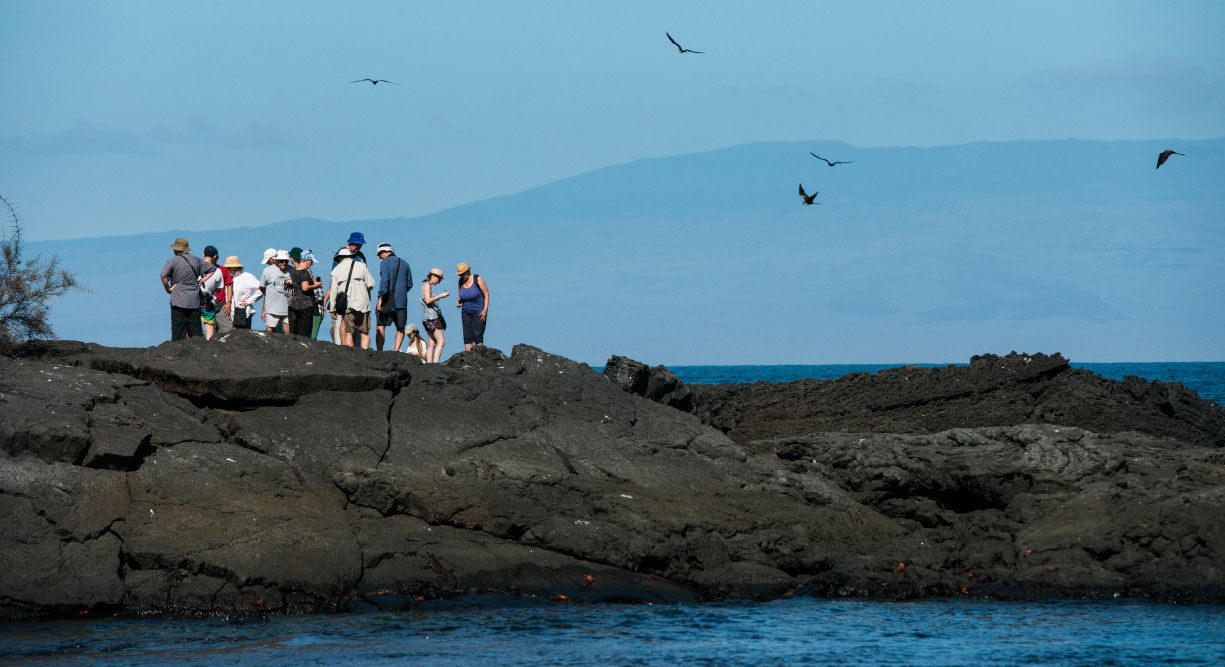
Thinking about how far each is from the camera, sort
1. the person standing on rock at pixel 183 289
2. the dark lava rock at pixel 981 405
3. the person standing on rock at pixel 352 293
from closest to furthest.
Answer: the person standing on rock at pixel 183 289 < the person standing on rock at pixel 352 293 < the dark lava rock at pixel 981 405

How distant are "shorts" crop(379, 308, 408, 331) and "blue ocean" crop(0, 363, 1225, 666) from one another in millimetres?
6681

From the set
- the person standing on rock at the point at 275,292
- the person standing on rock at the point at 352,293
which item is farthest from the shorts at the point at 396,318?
the person standing on rock at the point at 275,292

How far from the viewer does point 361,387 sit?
1417cm

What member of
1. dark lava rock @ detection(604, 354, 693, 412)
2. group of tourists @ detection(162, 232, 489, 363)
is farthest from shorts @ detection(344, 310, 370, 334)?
dark lava rock @ detection(604, 354, 693, 412)

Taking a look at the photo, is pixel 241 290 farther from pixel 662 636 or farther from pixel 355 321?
pixel 662 636

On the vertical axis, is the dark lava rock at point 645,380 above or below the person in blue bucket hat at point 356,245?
below

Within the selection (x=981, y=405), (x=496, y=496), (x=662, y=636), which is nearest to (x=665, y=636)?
(x=662, y=636)

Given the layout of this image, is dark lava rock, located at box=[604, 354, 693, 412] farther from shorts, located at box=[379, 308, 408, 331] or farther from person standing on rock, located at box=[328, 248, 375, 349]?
person standing on rock, located at box=[328, 248, 375, 349]

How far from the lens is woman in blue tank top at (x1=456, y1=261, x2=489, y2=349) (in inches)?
699

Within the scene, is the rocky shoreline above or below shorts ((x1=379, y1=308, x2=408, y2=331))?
below

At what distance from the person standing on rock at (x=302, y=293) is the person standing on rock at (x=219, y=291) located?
0.92 m

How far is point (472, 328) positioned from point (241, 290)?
339cm

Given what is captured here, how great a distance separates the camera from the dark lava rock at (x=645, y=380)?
55.7 ft

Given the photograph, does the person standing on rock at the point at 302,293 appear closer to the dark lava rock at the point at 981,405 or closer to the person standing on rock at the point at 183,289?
the person standing on rock at the point at 183,289
